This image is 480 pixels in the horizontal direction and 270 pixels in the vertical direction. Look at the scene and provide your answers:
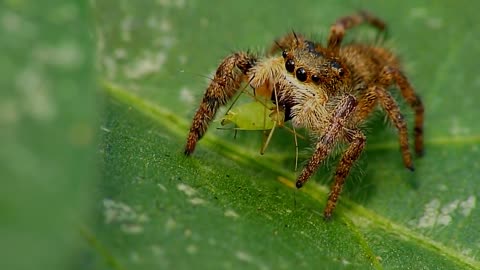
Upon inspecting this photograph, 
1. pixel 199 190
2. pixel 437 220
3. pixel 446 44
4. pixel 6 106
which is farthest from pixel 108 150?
pixel 446 44

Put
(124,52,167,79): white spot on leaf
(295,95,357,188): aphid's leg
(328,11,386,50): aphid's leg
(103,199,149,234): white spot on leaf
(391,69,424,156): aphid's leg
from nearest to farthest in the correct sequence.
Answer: (103,199,149,234): white spot on leaf → (295,95,357,188): aphid's leg → (124,52,167,79): white spot on leaf → (391,69,424,156): aphid's leg → (328,11,386,50): aphid's leg

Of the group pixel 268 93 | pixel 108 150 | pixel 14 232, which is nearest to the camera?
pixel 14 232

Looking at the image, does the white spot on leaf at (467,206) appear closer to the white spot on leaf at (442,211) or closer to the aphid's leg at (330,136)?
the white spot on leaf at (442,211)

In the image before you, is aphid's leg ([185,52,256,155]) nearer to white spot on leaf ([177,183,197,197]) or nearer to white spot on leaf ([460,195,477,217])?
white spot on leaf ([177,183,197,197])

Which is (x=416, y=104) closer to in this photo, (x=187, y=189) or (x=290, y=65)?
(x=290, y=65)

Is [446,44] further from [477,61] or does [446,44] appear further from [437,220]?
[437,220]

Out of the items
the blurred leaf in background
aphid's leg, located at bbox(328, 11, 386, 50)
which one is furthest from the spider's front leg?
the blurred leaf in background

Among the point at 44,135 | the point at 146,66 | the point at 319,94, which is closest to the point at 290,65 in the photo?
the point at 319,94
